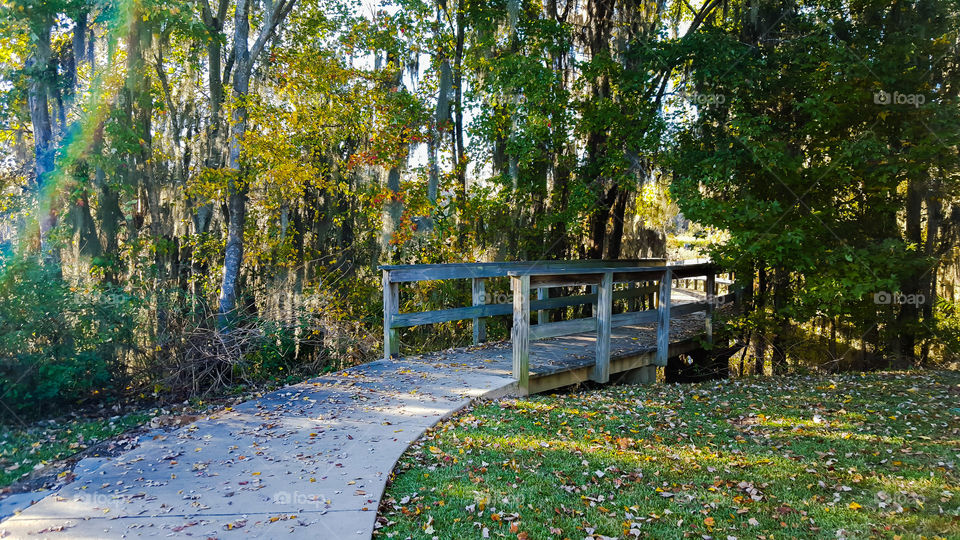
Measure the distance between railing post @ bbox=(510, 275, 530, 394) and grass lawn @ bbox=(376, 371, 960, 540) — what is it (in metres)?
0.32

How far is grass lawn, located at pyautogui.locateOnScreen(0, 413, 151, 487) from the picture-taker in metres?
5.11

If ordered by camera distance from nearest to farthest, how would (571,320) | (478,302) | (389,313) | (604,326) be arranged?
(571,320), (604,326), (389,313), (478,302)

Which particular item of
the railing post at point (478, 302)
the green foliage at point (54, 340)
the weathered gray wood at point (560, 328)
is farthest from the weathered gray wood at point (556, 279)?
the green foliage at point (54, 340)

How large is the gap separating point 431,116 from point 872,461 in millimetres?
10626

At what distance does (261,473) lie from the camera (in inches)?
154

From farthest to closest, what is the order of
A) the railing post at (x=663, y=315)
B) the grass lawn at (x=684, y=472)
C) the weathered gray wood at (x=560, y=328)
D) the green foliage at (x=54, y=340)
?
the railing post at (x=663, y=315) < the weathered gray wood at (x=560, y=328) < the green foliage at (x=54, y=340) < the grass lawn at (x=684, y=472)

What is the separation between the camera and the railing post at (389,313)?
7473 mm

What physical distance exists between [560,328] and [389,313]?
2.33 meters

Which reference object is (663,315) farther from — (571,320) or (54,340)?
(54,340)

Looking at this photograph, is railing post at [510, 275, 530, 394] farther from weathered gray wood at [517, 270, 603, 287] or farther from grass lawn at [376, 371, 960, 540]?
grass lawn at [376, 371, 960, 540]

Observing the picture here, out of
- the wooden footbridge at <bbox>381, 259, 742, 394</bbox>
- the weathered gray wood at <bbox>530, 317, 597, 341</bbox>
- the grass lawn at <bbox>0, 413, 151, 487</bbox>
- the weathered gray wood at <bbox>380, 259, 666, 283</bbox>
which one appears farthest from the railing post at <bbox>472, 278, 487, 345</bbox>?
the grass lawn at <bbox>0, 413, 151, 487</bbox>

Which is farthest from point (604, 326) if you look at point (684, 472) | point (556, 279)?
point (684, 472)

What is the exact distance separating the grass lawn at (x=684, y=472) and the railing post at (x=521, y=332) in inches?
12.7

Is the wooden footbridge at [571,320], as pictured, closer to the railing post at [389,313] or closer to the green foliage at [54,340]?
the railing post at [389,313]
